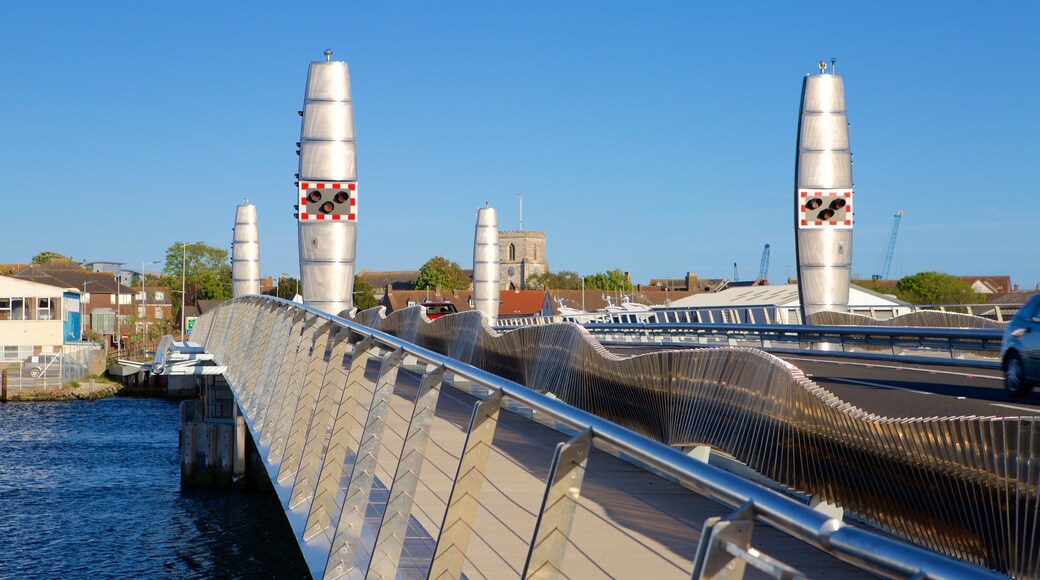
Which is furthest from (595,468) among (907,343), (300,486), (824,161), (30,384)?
(30,384)

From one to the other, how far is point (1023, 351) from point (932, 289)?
131 metres

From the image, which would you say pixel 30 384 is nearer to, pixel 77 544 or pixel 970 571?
pixel 77 544

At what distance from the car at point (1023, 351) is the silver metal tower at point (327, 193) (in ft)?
50.1

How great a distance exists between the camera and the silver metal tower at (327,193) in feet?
89.8

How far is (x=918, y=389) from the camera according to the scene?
17.0 metres

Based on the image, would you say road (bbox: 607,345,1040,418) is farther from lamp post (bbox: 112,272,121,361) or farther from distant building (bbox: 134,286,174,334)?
distant building (bbox: 134,286,174,334)

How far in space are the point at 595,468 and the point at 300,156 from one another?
808 inches

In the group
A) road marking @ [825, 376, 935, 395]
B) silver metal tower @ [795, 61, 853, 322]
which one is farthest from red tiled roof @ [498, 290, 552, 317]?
road marking @ [825, 376, 935, 395]

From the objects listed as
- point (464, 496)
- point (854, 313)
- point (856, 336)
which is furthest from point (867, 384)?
point (464, 496)

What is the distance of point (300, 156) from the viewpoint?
91.9 feet

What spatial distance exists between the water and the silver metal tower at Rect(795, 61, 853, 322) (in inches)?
543

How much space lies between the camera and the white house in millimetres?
100125

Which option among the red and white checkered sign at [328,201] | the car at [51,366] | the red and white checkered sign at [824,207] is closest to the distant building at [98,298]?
the car at [51,366]

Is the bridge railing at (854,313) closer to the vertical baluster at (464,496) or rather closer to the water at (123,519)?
the vertical baluster at (464,496)
